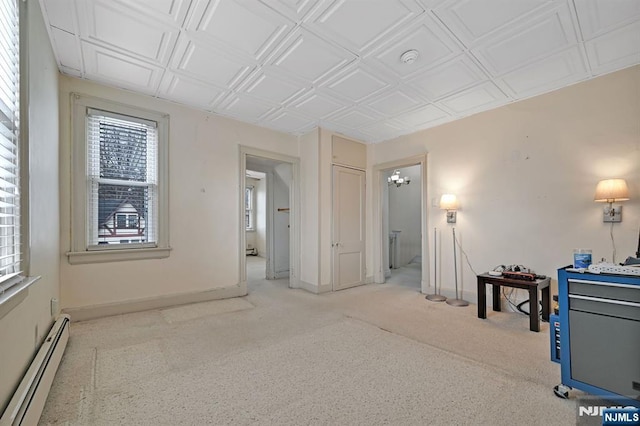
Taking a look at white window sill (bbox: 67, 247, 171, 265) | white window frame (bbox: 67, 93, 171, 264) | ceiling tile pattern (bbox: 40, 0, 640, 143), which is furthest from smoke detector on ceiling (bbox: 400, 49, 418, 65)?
white window sill (bbox: 67, 247, 171, 265)

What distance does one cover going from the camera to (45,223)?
225 cm

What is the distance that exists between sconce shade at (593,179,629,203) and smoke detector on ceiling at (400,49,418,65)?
2.35 meters

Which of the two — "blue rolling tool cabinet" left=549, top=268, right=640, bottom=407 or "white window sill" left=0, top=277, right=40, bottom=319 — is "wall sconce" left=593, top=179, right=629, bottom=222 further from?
"white window sill" left=0, top=277, right=40, bottom=319

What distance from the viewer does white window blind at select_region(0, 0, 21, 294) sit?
1.39 metres

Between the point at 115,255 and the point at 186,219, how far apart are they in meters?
0.92

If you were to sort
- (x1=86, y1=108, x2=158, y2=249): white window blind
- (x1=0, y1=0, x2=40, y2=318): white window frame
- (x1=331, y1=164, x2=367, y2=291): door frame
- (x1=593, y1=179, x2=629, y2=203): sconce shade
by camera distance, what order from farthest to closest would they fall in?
1. (x1=331, y1=164, x2=367, y2=291): door frame
2. (x1=86, y1=108, x2=158, y2=249): white window blind
3. (x1=593, y1=179, x2=629, y2=203): sconce shade
4. (x1=0, y1=0, x2=40, y2=318): white window frame

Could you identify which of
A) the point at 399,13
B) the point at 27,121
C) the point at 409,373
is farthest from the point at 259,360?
the point at 399,13

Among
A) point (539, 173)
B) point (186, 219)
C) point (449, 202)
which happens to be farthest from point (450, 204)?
point (186, 219)

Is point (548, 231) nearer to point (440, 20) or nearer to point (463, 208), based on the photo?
point (463, 208)

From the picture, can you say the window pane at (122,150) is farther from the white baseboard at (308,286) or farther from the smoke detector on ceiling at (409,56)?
the smoke detector on ceiling at (409,56)

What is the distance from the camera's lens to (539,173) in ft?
11.4

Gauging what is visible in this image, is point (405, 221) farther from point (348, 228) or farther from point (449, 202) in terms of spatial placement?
point (449, 202)

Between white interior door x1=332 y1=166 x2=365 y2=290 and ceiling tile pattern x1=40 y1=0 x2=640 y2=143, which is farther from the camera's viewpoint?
white interior door x1=332 y1=166 x2=365 y2=290

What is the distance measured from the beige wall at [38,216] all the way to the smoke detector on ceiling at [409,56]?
2.82 m
